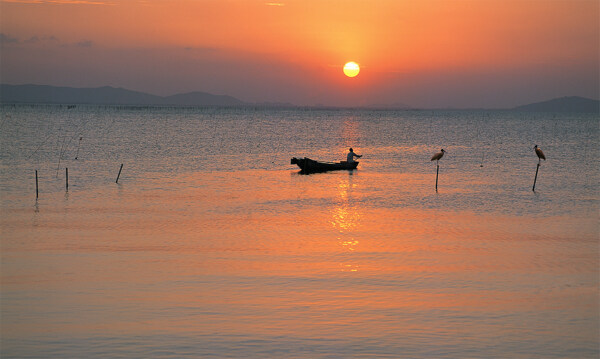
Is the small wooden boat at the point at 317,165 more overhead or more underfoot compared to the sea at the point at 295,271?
more overhead

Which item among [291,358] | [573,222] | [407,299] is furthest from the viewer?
[573,222]

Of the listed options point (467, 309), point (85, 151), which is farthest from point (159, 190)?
point (85, 151)

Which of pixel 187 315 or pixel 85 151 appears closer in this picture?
pixel 187 315

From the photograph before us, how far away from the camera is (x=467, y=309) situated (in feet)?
40.0

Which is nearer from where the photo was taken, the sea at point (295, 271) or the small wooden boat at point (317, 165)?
the sea at point (295, 271)

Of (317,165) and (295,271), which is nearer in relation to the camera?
(295,271)

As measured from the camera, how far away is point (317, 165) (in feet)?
127

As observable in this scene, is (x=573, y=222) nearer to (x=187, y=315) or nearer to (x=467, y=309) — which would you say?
(x=467, y=309)

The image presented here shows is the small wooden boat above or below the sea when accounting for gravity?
above

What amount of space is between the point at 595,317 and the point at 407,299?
360 centimetres

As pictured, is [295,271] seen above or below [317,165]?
below

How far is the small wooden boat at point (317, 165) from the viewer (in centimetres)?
3816

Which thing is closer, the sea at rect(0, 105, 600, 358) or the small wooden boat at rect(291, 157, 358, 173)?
the sea at rect(0, 105, 600, 358)

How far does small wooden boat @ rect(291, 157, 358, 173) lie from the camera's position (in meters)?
38.2
